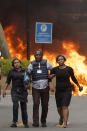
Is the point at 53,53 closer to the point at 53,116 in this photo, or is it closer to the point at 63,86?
the point at 53,116

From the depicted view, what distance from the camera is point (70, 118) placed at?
15.6m

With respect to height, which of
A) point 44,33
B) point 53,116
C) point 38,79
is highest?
point 44,33

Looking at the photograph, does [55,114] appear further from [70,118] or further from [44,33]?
[44,33]

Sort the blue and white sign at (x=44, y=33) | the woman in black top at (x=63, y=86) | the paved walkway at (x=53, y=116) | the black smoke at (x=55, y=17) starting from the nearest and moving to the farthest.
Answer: the paved walkway at (x=53, y=116) → the woman in black top at (x=63, y=86) → the blue and white sign at (x=44, y=33) → the black smoke at (x=55, y=17)

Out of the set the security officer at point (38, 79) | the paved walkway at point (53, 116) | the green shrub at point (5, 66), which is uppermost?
Result: the security officer at point (38, 79)

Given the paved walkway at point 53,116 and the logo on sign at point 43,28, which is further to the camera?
the logo on sign at point 43,28

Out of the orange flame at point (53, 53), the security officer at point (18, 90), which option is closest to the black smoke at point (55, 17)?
the orange flame at point (53, 53)

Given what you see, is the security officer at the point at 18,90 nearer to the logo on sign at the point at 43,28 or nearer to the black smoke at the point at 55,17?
the logo on sign at the point at 43,28

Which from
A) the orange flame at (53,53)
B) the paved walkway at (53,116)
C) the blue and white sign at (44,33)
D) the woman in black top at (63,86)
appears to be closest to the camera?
the paved walkway at (53,116)

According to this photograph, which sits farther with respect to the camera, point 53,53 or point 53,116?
point 53,53

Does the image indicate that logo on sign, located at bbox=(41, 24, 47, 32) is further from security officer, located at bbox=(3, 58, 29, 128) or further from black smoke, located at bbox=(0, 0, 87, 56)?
security officer, located at bbox=(3, 58, 29, 128)

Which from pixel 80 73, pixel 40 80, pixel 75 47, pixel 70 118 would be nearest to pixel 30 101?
pixel 70 118

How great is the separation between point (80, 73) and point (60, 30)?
5.43 m

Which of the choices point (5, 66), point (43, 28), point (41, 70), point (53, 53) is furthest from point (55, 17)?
point (41, 70)
